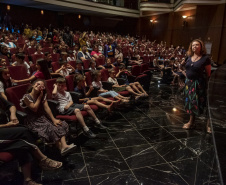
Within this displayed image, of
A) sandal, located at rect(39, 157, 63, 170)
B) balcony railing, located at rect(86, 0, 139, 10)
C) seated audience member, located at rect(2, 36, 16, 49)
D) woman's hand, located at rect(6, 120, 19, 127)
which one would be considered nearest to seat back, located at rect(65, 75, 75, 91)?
woman's hand, located at rect(6, 120, 19, 127)

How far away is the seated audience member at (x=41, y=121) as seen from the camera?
6.20 feet

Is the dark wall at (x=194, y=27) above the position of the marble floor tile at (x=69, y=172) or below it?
above

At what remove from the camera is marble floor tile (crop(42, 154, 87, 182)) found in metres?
1.72

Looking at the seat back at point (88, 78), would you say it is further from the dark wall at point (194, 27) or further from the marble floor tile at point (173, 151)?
Answer: the dark wall at point (194, 27)

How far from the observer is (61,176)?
173 centimetres

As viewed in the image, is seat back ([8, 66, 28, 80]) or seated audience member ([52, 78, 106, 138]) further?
seat back ([8, 66, 28, 80])

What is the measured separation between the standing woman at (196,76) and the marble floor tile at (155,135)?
45cm

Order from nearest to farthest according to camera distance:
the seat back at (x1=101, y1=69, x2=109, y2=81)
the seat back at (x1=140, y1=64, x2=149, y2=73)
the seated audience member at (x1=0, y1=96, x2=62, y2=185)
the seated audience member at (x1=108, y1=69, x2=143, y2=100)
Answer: the seated audience member at (x1=0, y1=96, x2=62, y2=185)
the seated audience member at (x1=108, y1=69, x2=143, y2=100)
the seat back at (x1=101, y1=69, x2=109, y2=81)
the seat back at (x1=140, y1=64, x2=149, y2=73)

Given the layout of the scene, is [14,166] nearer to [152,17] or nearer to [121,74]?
[121,74]

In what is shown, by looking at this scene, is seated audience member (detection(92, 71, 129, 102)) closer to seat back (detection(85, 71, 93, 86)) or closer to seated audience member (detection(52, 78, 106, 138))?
seat back (detection(85, 71, 93, 86))

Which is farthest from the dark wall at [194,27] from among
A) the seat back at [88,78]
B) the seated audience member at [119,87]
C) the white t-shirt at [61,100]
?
the white t-shirt at [61,100]

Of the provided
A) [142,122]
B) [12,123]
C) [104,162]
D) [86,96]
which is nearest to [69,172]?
[104,162]

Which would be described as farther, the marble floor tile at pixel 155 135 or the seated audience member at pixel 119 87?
the seated audience member at pixel 119 87

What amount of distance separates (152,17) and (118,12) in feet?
9.10
